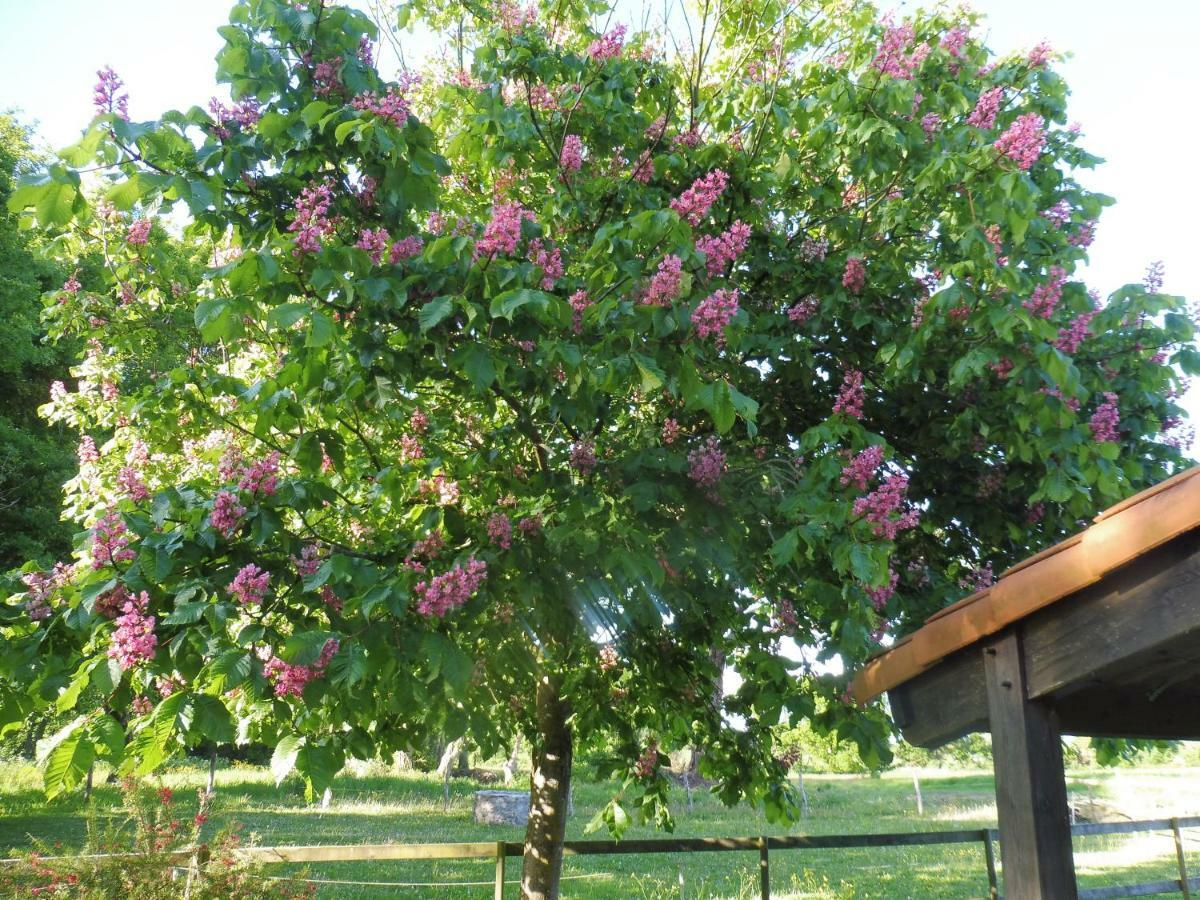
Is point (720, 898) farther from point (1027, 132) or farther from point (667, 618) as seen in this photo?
point (1027, 132)

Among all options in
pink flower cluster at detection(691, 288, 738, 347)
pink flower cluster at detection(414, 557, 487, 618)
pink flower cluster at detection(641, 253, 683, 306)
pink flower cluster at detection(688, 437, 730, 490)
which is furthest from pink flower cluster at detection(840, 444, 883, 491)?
pink flower cluster at detection(414, 557, 487, 618)

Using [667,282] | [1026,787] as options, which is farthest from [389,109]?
[1026,787]

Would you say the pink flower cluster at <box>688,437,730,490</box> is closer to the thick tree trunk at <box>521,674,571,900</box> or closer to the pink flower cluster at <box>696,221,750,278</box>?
the pink flower cluster at <box>696,221,750,278</box>

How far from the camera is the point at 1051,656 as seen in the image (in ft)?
9.08

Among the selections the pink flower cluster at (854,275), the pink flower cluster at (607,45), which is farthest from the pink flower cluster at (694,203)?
the pink flower cluster at (607,45)

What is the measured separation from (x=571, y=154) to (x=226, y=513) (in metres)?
2.86

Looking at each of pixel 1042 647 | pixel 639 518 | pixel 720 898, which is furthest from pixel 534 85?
pixel 720 898

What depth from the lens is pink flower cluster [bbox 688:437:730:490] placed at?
14.9 feet

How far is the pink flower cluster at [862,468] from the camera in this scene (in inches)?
155

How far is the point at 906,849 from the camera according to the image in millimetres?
17375

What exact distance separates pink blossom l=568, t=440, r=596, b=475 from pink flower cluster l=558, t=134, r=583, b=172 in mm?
1651

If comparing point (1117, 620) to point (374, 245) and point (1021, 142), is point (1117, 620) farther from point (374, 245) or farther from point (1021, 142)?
point (374, 245)

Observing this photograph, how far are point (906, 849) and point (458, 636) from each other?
52.7 ft

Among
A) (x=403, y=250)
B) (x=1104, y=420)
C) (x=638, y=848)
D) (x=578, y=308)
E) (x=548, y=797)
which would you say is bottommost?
(x=638, y=848)
